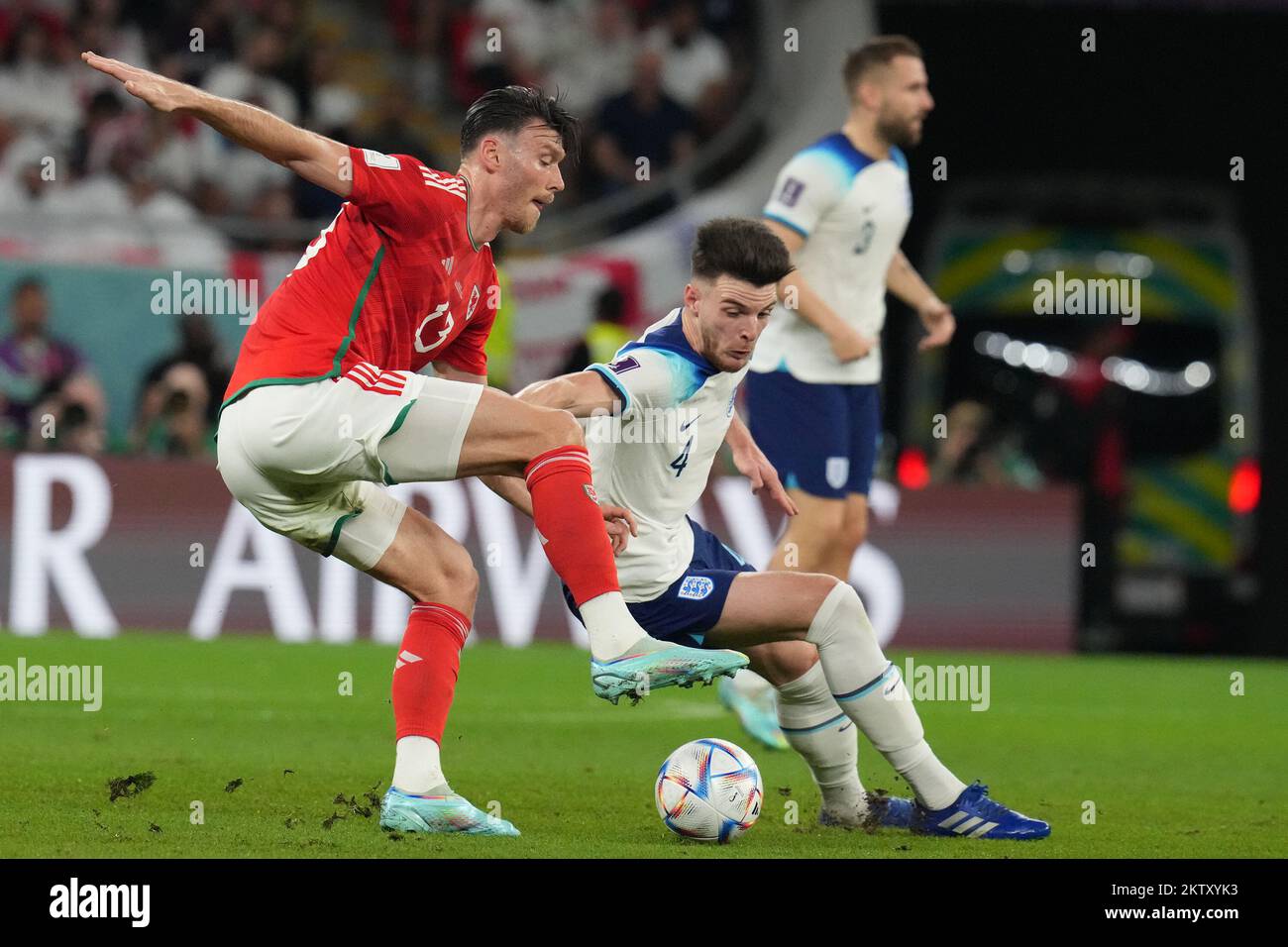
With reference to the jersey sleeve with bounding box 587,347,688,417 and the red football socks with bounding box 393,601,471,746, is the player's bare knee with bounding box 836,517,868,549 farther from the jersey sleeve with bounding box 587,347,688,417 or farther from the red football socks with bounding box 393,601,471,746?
the red football socks with bounding box 393,601,471,746

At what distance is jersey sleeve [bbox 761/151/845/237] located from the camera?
7.91m

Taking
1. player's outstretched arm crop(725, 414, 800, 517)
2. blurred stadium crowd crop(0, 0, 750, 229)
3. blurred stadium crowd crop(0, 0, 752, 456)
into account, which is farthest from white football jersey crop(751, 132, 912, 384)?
blurred stadium crowd crop(0, 0, 750, 229)

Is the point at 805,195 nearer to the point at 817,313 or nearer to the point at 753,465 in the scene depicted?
the point at 817,313

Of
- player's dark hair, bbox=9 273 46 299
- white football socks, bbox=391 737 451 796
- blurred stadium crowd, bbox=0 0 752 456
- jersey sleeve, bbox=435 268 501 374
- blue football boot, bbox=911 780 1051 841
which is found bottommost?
blue football boot, bbox=911 780 1051 841

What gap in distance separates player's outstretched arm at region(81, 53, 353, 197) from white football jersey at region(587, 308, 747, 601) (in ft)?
3.09

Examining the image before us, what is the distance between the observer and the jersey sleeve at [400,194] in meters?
5.25

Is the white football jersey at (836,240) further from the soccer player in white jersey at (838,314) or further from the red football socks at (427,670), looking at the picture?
the red football socks at (427,670)

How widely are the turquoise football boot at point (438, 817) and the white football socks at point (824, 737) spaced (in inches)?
37.5

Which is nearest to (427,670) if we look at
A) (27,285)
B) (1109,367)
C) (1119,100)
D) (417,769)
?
(417,769)

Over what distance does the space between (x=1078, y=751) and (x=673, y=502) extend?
10.2 ft

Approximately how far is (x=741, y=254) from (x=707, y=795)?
1.55m

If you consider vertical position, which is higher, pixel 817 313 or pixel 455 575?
pixel 817 313

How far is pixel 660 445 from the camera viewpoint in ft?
18.6
